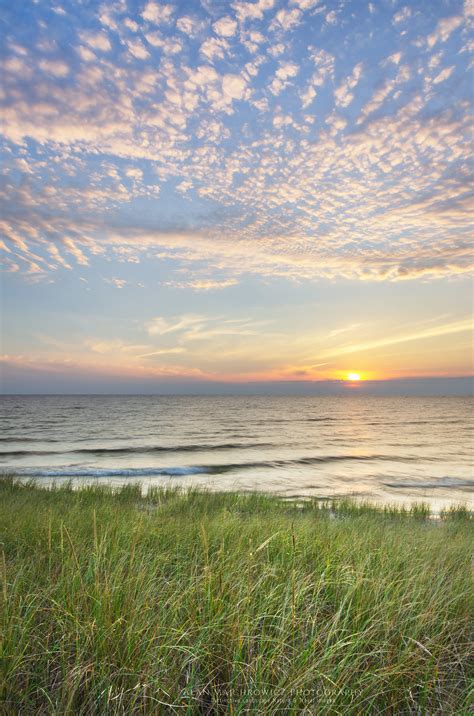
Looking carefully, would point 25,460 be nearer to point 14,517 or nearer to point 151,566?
point 14,517

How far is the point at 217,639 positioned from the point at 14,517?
605 centimetres

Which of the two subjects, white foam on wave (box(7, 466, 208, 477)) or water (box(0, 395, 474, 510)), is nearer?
water (box(0, 395, 474, 510))

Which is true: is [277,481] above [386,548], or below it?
below

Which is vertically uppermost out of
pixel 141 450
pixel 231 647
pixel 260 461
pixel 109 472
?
pixel 231 647

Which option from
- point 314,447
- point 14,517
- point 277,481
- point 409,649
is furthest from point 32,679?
point 314,447

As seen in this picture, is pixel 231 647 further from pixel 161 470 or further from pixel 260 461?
pixel 260 461

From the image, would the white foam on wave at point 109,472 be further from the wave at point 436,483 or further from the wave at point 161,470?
the wave at point 436,483

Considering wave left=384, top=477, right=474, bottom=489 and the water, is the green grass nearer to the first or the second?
the water

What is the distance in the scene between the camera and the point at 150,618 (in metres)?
3.09

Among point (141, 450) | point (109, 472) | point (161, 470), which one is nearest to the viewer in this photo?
point (109, 472)

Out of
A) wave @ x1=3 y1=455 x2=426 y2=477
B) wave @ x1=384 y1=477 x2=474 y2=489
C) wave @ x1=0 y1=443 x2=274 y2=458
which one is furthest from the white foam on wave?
wave @ x1=384 y1=477 x2=474 y2=489

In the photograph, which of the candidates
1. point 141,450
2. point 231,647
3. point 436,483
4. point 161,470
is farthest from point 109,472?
point 231,647

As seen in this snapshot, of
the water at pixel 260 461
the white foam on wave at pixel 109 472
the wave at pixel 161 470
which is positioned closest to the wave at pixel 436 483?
the water at pixel 260 461

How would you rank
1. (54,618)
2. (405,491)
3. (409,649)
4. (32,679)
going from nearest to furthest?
1. (32,679)
2. (409,649)
3. (54,618)
4. (405,491)
